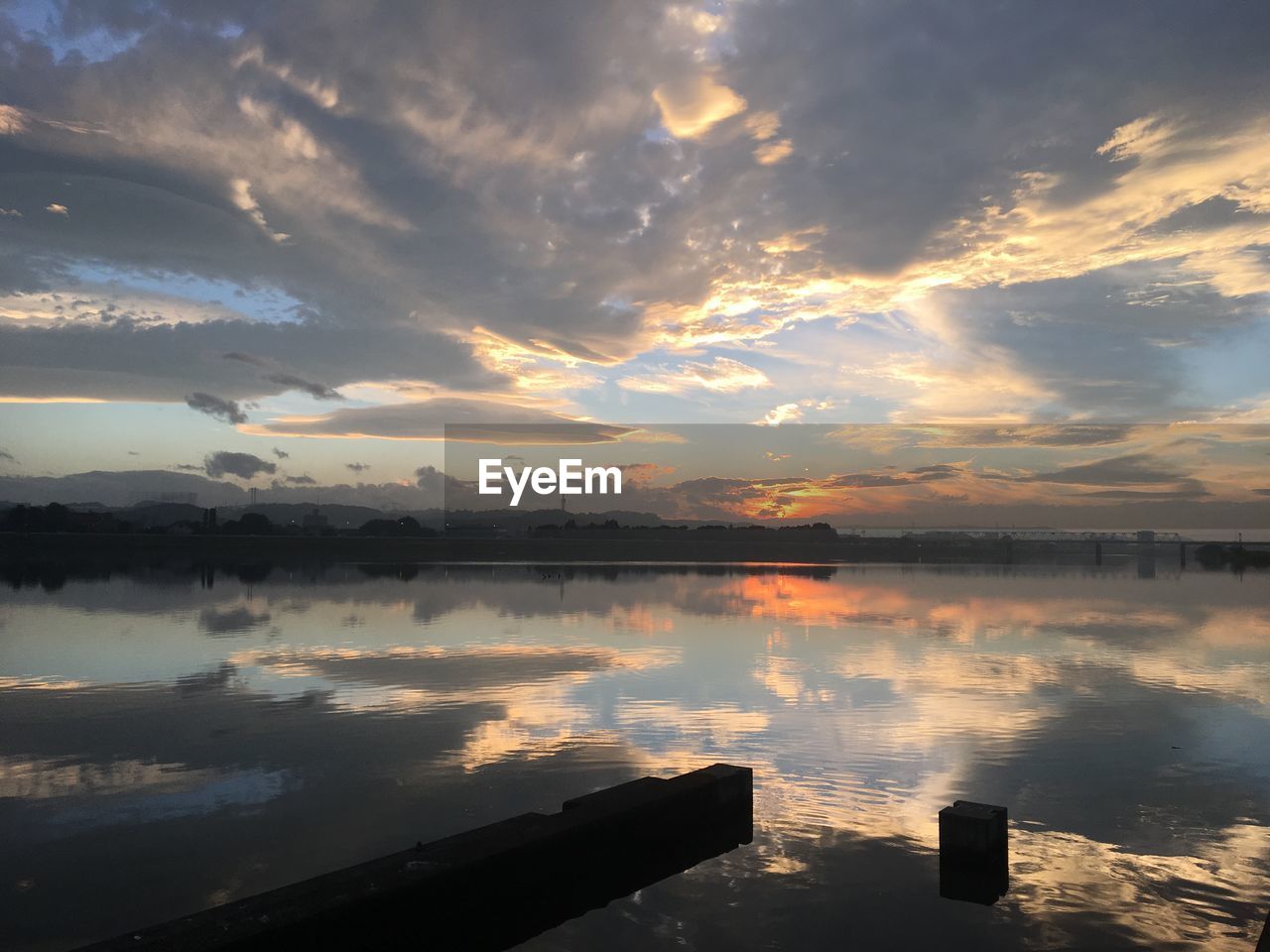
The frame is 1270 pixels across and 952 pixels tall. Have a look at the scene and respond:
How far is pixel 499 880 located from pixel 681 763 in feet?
24.2

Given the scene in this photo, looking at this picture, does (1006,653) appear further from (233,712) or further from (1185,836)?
(233,712)

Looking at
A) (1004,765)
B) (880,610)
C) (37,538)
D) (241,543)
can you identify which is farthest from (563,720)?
(37,538)

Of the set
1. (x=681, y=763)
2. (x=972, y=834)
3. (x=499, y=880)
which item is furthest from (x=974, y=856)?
(x=681, y=763)

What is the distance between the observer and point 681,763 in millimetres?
17766

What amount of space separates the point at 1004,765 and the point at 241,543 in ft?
650

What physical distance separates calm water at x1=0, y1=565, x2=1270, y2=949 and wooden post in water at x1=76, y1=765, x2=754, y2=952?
45cm

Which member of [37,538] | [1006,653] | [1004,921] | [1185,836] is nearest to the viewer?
[1004,921]

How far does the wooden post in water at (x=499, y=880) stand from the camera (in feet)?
29.0

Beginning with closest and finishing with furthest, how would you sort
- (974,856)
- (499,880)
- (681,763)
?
(499,880) < (974,856) < (681,763)

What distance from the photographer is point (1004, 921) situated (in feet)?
37.1

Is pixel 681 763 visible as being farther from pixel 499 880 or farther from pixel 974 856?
pixel 499 880

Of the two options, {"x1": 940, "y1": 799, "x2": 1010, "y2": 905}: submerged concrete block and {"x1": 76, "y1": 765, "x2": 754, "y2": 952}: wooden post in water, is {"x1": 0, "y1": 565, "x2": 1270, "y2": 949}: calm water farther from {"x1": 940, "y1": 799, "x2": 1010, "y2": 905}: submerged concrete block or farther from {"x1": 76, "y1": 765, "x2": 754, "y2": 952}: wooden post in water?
{"x1": 76, "y1": 765, "x2": 754, "y2": 952}: wooden post in water

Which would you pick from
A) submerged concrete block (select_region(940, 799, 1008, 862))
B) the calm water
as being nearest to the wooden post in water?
the calm water

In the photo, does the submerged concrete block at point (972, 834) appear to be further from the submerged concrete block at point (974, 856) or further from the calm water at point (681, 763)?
the calm water at point (681, 763)
